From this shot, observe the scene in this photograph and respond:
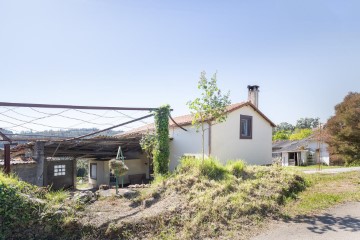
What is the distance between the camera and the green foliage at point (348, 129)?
56.0 feet

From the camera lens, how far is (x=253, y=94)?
1916 cm

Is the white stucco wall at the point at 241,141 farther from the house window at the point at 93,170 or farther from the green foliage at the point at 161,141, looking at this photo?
the house window at the point at 93,170

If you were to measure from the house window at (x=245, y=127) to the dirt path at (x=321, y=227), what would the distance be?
841cm

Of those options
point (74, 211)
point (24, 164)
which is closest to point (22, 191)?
point (74, 211)

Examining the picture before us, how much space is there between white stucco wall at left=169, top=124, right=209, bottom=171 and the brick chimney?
20.6ft

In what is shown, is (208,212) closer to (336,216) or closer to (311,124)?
(336,216)

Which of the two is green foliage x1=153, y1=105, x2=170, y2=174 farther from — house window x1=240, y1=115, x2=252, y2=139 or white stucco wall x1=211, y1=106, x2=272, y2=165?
house window x1=240, y1=115, x2=252, y2=139

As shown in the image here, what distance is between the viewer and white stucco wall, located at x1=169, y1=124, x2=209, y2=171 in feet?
48.7

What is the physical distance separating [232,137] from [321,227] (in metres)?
8.95

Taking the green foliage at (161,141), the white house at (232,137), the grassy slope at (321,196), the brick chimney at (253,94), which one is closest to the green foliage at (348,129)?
the white house at (232,137)

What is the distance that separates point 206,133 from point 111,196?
6925 millimetres

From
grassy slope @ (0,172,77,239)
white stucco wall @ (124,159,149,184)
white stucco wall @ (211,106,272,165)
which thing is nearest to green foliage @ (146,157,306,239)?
grassy slope @ (0,172,77,239)

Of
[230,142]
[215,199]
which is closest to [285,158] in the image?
[230,142]

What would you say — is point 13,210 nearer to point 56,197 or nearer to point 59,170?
point 56,197
